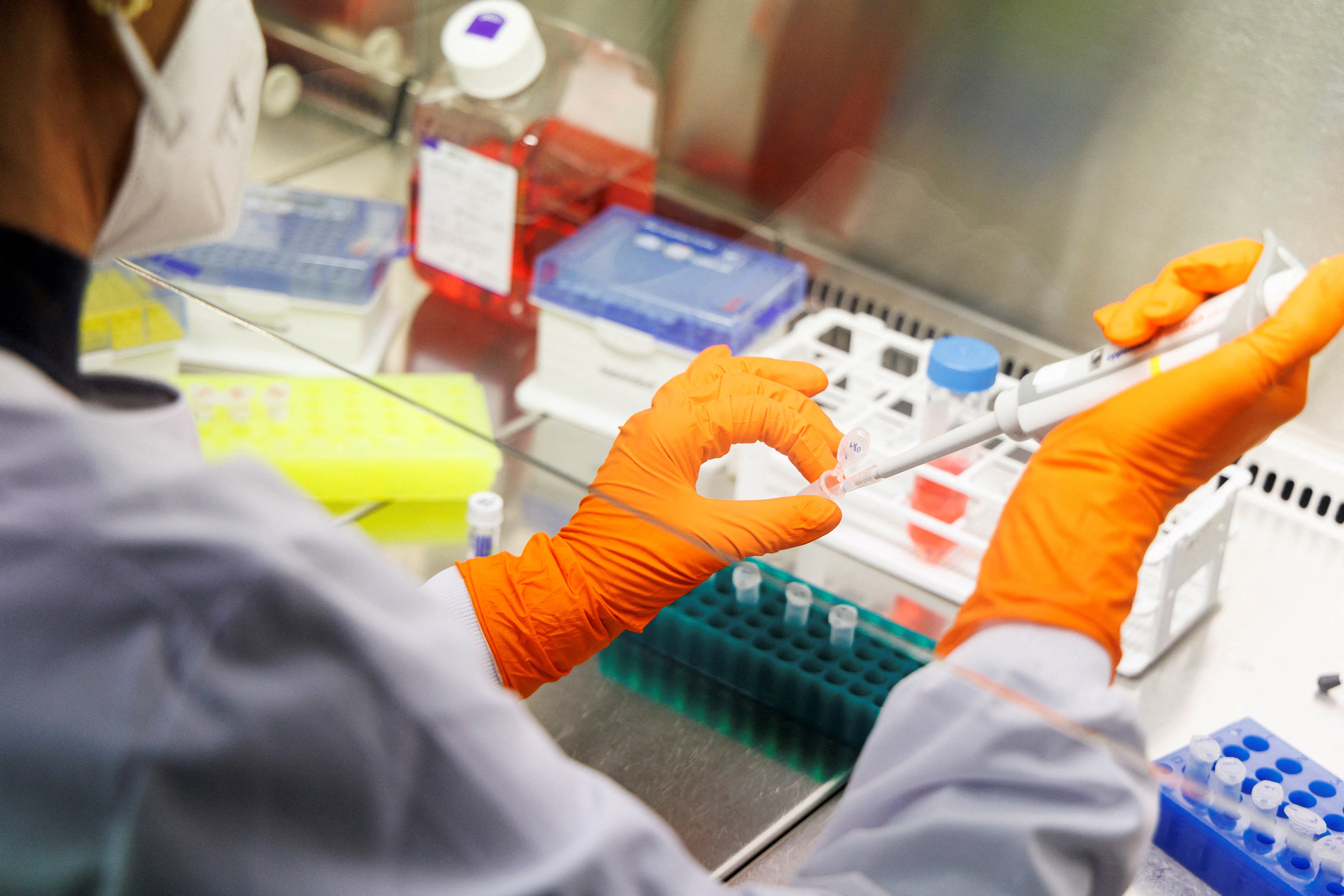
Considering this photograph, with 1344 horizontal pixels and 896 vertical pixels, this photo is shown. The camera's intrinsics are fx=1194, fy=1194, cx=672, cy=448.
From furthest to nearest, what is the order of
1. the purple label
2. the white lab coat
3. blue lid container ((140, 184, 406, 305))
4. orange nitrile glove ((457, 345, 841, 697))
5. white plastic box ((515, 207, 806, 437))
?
the purple label → white plastic box ((515, 207, 806, 437)) → blue lid container ((140, 184, 406, 305)) → orange nitrile glove ((457, 345, 841, 697)) → the white lab coat

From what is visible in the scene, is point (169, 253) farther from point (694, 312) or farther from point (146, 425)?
point (694, 312)

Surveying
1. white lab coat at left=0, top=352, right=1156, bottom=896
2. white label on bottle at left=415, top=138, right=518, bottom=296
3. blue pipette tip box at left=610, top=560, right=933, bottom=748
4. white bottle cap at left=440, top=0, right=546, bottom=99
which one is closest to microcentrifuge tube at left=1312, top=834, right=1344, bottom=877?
blue pipette tip box at left=610, top=560, right=933, bottom=748

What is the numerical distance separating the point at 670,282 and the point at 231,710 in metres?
0.88

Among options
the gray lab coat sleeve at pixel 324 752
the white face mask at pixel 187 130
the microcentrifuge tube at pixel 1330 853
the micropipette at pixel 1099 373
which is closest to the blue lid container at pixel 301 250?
the white face mask at pixel 187 130

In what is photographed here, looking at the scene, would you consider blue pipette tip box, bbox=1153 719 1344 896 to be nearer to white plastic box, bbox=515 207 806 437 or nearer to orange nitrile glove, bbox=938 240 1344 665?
orange nitrile glove, bbox=938 240 1344 665

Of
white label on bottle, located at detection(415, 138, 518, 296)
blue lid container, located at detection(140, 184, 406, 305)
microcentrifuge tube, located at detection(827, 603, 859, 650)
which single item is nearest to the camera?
microcentrifuge tube, located at detection(827, 603, 859, 650)

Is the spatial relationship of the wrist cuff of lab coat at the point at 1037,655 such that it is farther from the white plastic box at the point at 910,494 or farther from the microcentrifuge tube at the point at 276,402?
the microcentrifuge tube at the point at 276,402

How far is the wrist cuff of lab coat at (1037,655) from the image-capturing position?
0.70 metres

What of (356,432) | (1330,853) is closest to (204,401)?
(356,432)

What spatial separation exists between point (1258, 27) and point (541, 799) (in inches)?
41.5

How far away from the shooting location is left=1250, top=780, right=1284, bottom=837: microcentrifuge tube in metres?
0.90

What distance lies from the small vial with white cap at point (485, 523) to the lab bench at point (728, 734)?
0.03 feet

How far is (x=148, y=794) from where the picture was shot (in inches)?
21.1

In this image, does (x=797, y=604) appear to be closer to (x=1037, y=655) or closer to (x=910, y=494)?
(x=910, y=494)
